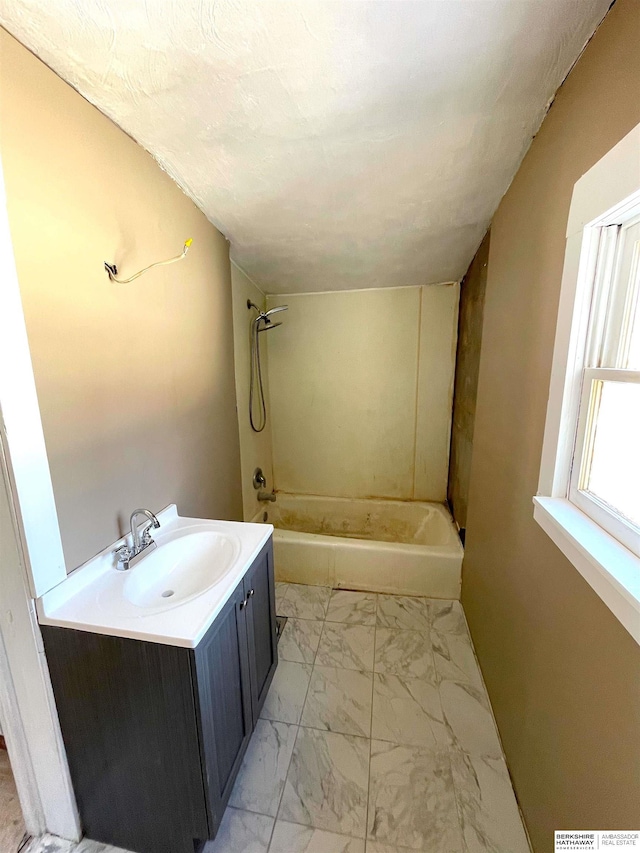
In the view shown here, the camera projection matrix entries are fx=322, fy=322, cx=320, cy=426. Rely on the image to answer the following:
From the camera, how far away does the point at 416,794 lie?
1159 millimetres

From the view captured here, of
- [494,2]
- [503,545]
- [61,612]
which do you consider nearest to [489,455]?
[503,545]

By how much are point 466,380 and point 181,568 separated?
6.66ft

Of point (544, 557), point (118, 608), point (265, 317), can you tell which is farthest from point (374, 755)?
point (265, 317)

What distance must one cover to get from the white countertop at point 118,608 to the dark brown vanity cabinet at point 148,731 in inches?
1.3

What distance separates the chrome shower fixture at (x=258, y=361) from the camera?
8.29ft

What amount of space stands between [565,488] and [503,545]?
0.48m

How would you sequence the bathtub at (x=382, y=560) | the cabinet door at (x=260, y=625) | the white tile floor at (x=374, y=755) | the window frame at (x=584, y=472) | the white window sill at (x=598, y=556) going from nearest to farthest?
the white window sill at (x=598, y=556), the window frame at (x=584, y=472), the white tile floor at (x=374, y=755), the cabinet door at (x=260, y=625), the bathtub at (x=382, y=560)

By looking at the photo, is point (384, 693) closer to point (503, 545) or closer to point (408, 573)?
point (408, 573)

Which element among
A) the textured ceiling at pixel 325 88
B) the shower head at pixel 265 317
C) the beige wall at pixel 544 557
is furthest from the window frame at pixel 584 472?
the shower head at pixel 265 317

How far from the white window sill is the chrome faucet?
1309 mm

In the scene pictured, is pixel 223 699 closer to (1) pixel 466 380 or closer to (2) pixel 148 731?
(2) pixel 148 731

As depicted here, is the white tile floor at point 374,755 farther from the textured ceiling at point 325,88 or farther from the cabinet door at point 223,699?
the textured ceiling at point 325,88

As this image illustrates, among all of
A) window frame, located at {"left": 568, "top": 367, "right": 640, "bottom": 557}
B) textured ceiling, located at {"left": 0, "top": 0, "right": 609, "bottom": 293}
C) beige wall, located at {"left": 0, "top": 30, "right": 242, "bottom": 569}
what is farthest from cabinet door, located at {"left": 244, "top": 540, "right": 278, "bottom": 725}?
textured ceiling, located at {"left": 0, "top": 0, "right": 609, "bottom": 293}

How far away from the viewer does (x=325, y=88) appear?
100 cm
